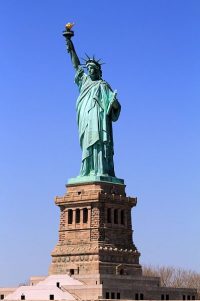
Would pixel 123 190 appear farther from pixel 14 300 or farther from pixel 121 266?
pixel 14 300

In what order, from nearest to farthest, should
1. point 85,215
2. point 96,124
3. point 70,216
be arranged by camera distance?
point 85,215 < point 70,216 < point 96,124

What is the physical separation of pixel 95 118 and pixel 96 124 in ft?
2.11

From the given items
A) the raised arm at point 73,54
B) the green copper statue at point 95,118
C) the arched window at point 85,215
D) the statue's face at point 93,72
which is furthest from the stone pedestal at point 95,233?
the raised arm at point 73,54

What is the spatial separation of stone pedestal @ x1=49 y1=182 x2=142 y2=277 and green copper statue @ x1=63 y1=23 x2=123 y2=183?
66.5 inches

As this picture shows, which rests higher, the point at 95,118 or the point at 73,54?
the point at 73,54

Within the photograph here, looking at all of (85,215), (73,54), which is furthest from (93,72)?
(85,215)

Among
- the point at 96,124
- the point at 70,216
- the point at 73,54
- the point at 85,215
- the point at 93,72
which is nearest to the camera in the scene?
the point at 85,215

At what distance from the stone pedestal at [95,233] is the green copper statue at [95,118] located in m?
1.69

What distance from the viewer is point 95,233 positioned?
71.1 meters

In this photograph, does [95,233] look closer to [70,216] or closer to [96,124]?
[70,216]

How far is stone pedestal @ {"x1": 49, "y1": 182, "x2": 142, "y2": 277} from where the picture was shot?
70.5 meters

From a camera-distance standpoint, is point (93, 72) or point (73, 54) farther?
point (73, 54)

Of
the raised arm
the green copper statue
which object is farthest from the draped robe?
the raised arm

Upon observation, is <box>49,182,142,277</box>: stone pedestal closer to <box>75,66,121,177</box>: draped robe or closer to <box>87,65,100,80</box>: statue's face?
<box>75,66,121,177</box>: draped robe
